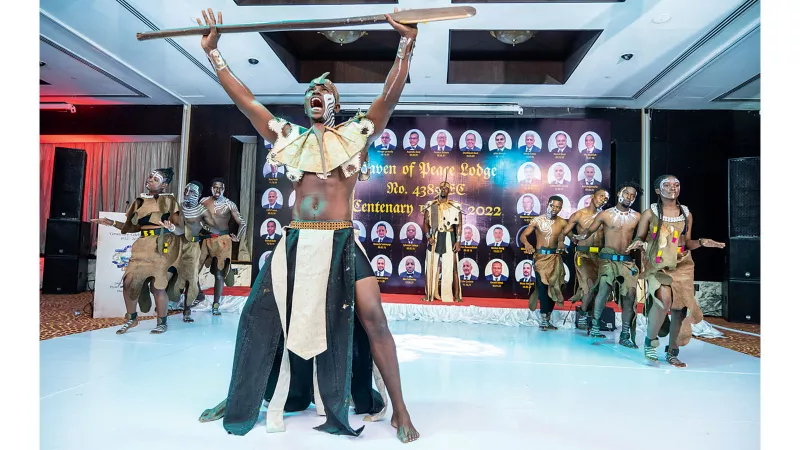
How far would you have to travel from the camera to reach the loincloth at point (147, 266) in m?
4.90

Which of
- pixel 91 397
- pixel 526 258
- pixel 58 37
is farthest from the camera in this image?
pixel 526 258

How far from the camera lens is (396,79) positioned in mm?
2363

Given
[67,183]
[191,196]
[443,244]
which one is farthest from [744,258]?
[67,183]

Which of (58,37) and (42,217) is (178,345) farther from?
(42,217)

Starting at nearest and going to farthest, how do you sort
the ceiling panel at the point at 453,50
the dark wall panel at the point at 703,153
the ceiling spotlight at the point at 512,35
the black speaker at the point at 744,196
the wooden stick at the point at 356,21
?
1. the wooden stick at the point at 356,21
2. the ceiling panel at the point at 453,50
3. the ceiling spotlight at the point at 512,35
4. the black speaker at the point at 744,196
5. the dark wall panel at the point at 703,153

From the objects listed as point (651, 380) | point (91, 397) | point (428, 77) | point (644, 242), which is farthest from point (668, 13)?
point (91, 397)

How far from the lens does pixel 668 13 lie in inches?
205

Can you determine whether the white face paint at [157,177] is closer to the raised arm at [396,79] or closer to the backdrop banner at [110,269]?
the backdrop banner at [110,269]

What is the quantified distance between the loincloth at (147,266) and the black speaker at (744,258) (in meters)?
8.13

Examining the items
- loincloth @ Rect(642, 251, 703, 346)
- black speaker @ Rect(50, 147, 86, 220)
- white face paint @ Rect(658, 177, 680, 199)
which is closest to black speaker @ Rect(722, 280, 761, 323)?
loincloth @ Rect(642, 251, 703, 346)

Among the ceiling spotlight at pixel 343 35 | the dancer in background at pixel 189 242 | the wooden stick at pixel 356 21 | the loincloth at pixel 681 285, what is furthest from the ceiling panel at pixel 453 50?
the wooden stick at pixel 356 21

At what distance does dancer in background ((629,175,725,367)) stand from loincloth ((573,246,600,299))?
56.2 inches
